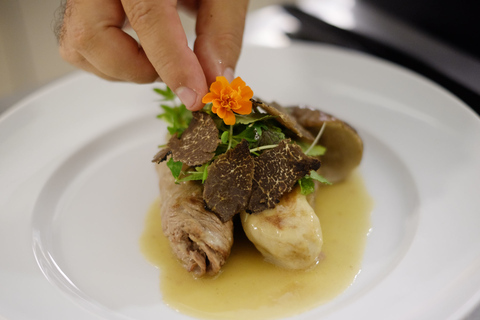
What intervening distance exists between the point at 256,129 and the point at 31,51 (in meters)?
5.07

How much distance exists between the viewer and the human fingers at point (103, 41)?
265 centimetres

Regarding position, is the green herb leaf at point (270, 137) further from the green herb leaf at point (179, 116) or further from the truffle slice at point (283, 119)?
the green herb leaf at point (179, 116)

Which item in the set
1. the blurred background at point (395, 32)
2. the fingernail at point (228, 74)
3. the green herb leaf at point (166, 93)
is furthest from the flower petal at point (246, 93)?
the blurred background at point (395, 32)

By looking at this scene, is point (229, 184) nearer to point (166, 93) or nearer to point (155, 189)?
point (155, 189)

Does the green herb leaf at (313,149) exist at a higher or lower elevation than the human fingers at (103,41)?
lower

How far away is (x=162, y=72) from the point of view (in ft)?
8.73

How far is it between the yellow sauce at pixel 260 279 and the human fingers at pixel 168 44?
0.88 metres

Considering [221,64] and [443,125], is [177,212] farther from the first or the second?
[443,125]

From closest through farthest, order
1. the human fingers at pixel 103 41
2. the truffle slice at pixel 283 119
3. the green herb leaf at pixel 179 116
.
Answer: the human fingers at pixel 103 41, the truffle slice at pixel 283 119, the green herb leaf at pixel 179 116

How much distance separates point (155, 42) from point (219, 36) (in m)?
0.55

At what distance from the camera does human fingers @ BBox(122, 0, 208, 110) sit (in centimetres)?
252

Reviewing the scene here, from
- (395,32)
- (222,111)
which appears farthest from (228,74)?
(395,32)

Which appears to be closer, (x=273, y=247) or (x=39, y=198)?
(x=273, y=247)

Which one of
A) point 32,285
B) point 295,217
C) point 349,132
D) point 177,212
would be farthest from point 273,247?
point 32,285
